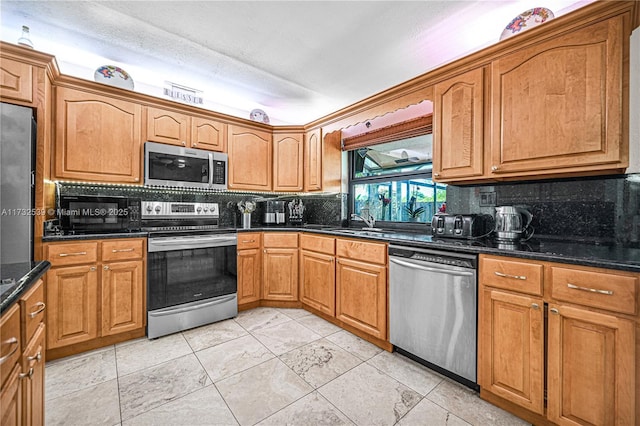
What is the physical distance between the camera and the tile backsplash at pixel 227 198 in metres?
2.67

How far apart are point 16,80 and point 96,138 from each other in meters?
0.61

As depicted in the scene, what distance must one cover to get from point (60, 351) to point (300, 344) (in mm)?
1806

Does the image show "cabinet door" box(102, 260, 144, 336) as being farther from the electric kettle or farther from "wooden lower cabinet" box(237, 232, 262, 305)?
the electric kettle

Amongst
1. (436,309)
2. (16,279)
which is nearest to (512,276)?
(436,309)

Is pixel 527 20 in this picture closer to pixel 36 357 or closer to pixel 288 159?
pixel 288 159

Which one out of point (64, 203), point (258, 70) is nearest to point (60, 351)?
point (64, 203)

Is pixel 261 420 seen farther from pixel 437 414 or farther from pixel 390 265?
pixel 390 265

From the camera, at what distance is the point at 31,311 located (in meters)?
0.93

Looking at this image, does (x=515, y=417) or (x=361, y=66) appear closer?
(x=515, y=417)

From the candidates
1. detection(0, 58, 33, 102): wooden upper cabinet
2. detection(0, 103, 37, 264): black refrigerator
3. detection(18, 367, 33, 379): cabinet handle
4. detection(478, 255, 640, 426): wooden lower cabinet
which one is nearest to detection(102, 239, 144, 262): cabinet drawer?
detection(0, 103, 37, 264): black refrigerator

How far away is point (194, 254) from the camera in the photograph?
2641 mm

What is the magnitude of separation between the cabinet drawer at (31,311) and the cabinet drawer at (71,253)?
1295 mm

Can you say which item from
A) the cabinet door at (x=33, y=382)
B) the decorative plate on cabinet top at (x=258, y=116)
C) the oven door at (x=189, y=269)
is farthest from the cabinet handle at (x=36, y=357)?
the decorative plate on cabinet top at (x=258, y=116)

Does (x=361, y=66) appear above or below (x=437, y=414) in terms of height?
above
